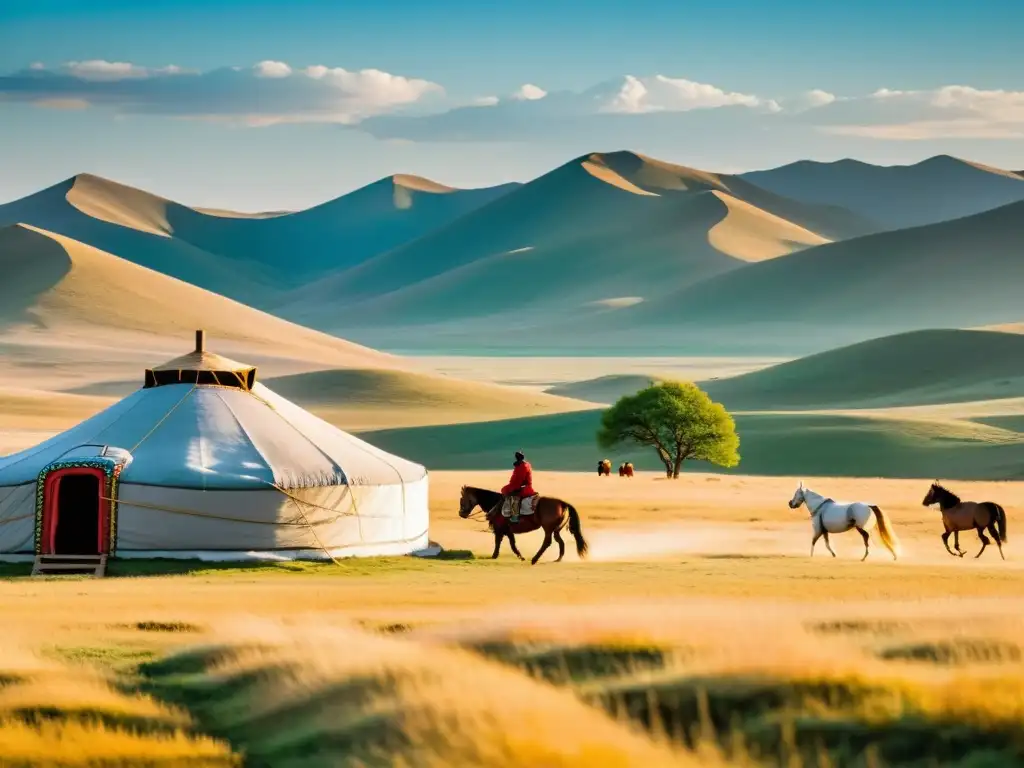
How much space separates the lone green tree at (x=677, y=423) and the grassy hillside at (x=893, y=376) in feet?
169

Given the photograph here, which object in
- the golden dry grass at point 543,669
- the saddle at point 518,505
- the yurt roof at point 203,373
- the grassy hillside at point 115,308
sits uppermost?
the grassy hillside at point 115,308

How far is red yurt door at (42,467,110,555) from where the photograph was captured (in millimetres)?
24609

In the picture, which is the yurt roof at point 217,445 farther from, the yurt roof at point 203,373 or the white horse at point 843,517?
the white horse at point 843,517

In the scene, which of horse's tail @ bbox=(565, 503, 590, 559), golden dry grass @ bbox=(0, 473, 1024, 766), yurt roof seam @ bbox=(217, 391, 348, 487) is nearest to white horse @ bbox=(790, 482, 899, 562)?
horse's tail @ bbox=(565, 503, 590, 559)

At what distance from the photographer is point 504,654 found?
1243 cm

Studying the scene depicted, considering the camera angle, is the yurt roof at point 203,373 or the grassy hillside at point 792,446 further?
the grassy hillside at point 792,446

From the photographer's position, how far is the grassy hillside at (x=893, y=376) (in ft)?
381

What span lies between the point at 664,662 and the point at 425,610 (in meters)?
5.94

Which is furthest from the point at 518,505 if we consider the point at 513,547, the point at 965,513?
the point at 965,513

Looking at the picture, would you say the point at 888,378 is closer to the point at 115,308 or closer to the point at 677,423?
the point at 677,423

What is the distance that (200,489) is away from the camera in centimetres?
2469

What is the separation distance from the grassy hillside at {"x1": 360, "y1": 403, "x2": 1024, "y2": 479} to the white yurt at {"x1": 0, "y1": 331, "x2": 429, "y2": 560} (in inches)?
A: 1731

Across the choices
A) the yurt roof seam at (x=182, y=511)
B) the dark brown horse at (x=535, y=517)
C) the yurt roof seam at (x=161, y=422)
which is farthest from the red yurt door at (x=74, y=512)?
the dark brown horse at (x=535, y=517)

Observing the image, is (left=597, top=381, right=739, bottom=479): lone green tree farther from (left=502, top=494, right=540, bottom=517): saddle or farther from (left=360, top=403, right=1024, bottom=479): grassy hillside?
(left=502, top=494, right=540, bottom=517): saddle
